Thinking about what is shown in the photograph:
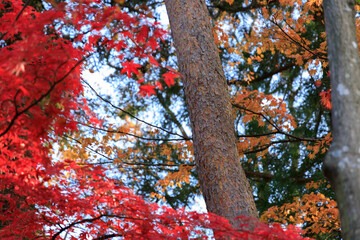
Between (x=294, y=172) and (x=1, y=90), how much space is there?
20.7ft

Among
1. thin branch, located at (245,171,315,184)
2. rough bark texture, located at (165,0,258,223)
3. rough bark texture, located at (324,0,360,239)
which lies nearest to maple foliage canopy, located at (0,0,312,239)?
rough bark texture, located at (165,0,258,223)

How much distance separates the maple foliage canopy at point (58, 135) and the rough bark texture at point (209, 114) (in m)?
0.33

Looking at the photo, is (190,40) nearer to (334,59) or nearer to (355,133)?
(334,59)

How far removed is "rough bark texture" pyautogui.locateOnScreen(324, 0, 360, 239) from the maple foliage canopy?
0.72 metres

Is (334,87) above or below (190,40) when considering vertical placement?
below

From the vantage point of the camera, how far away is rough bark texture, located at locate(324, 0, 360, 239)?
5.83ft

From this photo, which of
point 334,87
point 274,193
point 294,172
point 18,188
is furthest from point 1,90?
point 294,172

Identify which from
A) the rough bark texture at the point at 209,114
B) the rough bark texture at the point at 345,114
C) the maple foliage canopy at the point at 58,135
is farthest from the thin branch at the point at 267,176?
the rough bark texture at the point at 345,114

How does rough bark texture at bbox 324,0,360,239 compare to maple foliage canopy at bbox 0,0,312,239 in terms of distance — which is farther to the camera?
maple foliage canopy at bbox 0,0,312,239

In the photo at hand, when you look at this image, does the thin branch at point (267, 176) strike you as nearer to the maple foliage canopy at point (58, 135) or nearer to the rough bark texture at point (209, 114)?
the rough bark texture at point (209, 114)

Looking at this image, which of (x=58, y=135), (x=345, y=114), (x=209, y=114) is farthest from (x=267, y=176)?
(x=345, y=114)

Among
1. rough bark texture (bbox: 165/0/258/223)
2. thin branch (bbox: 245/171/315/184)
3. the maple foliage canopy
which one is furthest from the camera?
thin branch (bbox: 245/171/315/184)

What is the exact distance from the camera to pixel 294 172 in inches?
296

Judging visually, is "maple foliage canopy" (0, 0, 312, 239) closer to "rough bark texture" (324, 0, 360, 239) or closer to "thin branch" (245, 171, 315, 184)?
"rough bark texture" (324, 0, 360, 239)
